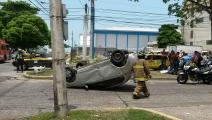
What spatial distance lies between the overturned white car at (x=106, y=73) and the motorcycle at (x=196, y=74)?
5.88 meters

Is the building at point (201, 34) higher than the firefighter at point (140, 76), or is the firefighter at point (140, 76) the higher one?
the building at point (201, 34)

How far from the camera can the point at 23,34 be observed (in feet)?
289

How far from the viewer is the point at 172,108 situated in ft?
44.3

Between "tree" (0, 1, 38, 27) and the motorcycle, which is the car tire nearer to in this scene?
the motorcycle

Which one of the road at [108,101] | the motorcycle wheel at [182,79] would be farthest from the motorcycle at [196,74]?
the road at [108,101]

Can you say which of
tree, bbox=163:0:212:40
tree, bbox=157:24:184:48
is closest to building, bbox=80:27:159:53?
A: tree, bbox=157:24:184:48

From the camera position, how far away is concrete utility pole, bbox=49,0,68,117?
1109 cm

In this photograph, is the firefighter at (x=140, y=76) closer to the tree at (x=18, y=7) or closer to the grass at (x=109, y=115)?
the grass at (x=109, y=115)

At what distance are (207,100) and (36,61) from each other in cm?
2307

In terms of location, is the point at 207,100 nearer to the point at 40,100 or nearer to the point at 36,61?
the point at 40,100

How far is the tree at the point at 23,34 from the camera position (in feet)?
287

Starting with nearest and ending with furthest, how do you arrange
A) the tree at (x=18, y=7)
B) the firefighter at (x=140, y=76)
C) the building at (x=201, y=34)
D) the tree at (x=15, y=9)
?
the firefighter at (x=140, y=76)
the building at (x=201, y=34)
the tree at (x=15, y=9)
the tree at (x=18, y=7)

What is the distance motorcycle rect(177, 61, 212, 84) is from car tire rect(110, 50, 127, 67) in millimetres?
6449

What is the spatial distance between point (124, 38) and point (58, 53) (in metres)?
119
